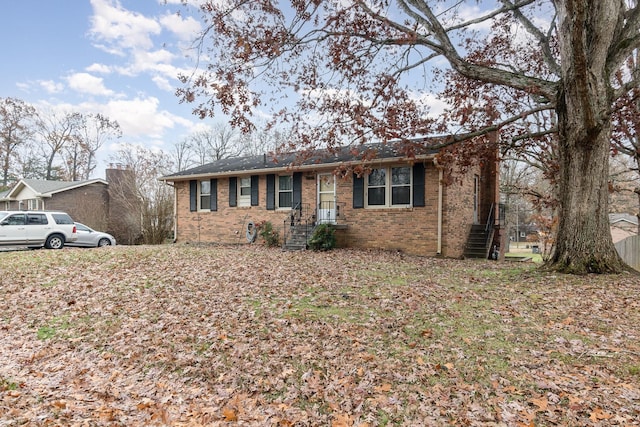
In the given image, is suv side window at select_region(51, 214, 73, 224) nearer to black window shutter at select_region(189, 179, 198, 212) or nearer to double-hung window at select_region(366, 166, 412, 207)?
black window shutter at select_region(189, 179, 198, 212)

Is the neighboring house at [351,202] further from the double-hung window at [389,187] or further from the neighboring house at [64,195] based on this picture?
the neighboring house at [64,195]

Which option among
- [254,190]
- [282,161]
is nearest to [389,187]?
[282,161]

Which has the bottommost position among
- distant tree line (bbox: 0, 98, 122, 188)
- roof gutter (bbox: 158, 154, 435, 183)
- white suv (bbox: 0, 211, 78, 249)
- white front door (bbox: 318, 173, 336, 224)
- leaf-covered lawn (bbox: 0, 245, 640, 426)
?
leaf-covered lawn (bbox: 0, 245, 640, 426)

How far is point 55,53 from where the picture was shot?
12.6 m

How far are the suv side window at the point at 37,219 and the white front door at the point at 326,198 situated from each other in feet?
35.8

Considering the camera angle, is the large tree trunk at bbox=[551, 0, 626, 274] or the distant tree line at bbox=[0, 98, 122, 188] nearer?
the large tree trunk at bbox=[551, 0, 626, 274]

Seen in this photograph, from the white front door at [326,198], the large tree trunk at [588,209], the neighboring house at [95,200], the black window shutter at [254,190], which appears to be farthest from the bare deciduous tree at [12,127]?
the large tree trunk at [588,209]

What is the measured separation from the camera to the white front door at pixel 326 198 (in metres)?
14.7

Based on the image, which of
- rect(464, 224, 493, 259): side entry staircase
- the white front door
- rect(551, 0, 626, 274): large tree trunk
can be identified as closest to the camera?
rect(551, 0, 626, 274): large tree trunk

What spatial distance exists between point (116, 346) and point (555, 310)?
606 centimetres

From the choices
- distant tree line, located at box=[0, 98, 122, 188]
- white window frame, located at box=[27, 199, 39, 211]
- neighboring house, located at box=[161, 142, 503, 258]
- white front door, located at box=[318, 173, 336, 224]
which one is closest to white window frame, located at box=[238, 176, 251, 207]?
neighboring house, located at box=[161, 142, 503, 258]

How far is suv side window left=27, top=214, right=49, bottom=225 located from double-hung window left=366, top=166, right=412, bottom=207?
41.9 ft

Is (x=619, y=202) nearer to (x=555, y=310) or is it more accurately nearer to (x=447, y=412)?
(x=555, y=310)

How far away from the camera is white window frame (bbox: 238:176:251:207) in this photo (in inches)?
675
